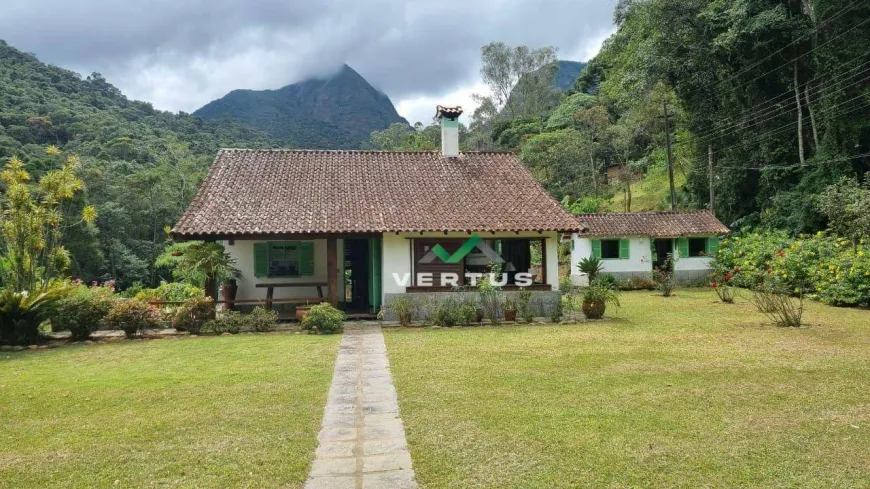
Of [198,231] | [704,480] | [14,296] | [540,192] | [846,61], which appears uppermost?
[846,61]

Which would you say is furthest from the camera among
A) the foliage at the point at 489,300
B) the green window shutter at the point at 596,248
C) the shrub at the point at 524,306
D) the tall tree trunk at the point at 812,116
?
the tall tree trunk at the point at 812,116

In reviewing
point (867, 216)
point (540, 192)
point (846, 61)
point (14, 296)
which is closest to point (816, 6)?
point (846, 61)

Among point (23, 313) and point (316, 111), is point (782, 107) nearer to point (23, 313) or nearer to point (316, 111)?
point (23, 313)

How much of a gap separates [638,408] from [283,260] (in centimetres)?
1052

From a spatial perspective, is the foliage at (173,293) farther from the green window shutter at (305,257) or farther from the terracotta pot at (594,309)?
the terracotta pot at (594,309)

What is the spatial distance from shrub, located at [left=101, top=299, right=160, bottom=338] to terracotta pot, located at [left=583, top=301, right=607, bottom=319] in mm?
10132

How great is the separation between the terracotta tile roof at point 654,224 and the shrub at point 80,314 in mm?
17066

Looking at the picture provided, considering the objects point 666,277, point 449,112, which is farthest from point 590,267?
point 449,112

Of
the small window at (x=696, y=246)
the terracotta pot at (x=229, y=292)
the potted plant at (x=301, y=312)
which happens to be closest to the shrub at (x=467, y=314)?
the potted plant at (x=301, y=312)

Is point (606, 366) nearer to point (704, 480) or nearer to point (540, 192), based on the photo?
point (704, 480)

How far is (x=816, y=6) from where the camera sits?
22734 mm

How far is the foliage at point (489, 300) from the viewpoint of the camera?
12742 mm

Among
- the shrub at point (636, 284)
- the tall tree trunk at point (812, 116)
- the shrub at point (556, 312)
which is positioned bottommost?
the shrub at point (556, 312)

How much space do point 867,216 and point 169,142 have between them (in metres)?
42.6
